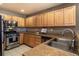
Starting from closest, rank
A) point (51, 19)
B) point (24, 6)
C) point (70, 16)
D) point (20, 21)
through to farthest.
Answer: point (24, 6)
point (20, 21)
point (70, 16)
point (51, 19)

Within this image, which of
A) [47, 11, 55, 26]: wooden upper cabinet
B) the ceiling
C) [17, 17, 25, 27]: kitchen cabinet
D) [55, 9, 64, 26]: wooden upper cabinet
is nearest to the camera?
the ceiling

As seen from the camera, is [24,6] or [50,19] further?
[50,19]

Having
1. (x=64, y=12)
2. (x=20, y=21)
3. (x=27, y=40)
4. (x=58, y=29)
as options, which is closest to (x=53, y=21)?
(x=58, y=29)

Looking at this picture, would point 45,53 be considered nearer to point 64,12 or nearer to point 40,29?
point 64,12

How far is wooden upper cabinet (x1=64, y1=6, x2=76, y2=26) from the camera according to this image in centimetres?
176

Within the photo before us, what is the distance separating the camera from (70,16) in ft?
6.01

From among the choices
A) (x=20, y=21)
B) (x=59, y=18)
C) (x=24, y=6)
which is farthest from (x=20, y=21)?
(x=59, y=18)

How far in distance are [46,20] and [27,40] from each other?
854mm

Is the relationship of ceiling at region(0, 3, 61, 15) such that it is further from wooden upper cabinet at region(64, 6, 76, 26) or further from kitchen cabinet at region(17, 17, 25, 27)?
wooden upper cabinet at region(64, 6, 76, 26)

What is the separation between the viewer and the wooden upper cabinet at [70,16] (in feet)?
5.78

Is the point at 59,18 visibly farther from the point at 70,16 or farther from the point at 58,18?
the point at 70,16

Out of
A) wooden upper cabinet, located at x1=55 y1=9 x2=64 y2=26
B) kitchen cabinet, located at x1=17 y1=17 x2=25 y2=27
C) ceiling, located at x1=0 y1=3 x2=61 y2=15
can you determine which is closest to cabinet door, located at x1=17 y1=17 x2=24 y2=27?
kitchen cabinet, located at x1=17 y1=17 x2=25 y2=27

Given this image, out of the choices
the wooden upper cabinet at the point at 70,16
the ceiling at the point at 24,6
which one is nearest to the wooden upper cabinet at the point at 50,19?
the wooden upper cabinet at the point at 70,16

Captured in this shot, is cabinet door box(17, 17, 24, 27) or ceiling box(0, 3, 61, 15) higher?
ceiling box(0, 3, 61, 15)
